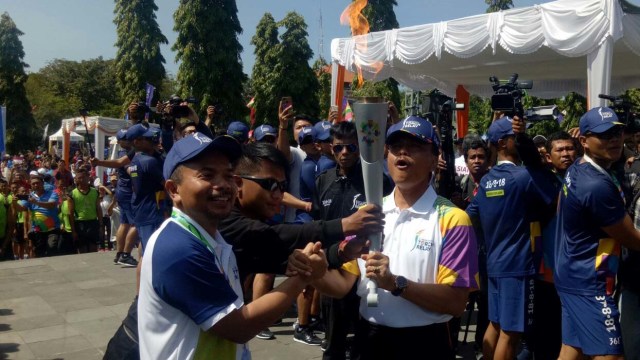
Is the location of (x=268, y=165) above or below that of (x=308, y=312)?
above

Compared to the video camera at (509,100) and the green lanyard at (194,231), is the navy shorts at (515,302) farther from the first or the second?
the green lanyard at (194,231)

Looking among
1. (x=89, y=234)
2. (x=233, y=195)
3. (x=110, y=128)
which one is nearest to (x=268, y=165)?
(x=233, y=195)

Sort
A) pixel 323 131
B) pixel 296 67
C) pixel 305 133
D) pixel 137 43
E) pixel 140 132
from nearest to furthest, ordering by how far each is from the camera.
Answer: pixel 323 131 → pixel 305 133 → pixel 140 132 → pixel 296 67 → pixel 137 43

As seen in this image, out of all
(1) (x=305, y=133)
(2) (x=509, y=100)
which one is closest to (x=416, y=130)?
(2) (x=509, y=100)

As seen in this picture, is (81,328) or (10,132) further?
(10,132)

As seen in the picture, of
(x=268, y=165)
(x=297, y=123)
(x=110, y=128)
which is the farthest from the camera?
(x=110, y=128)

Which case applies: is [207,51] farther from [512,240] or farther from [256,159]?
[256,159]

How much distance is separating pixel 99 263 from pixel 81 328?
353 cm

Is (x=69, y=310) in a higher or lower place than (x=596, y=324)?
lower

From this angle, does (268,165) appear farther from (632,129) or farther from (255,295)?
(632,129)

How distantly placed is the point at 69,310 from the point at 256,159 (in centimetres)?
545

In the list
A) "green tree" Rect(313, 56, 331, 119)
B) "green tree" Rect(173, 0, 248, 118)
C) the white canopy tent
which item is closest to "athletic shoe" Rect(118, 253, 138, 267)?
the white canopy tent

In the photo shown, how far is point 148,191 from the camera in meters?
7.28

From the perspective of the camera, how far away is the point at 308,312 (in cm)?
607
